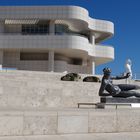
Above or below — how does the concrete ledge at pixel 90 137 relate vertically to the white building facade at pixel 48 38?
below

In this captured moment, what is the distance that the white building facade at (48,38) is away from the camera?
53562mm

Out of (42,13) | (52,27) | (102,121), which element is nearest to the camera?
(102,121)

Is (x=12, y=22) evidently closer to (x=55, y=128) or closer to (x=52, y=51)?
(x=52, y=51)

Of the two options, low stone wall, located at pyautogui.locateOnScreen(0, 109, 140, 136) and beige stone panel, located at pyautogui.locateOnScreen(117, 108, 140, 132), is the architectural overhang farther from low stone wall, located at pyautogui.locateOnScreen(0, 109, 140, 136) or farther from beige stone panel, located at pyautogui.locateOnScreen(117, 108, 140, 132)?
low stone wall, located at pyautogui.locateOnScreen(0, 109, 140, 136)

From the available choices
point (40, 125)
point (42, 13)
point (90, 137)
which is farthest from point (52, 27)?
point (90, 137)

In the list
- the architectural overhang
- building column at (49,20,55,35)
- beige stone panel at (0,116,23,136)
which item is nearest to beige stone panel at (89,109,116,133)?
beige stone panel at (0,116,23,136)

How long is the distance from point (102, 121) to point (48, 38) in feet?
141

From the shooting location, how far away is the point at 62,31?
5750cm

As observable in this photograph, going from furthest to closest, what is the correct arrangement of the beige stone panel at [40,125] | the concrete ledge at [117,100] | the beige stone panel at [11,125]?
1. the concrete ledge at [117,100]
2. the beige stone panel at [40,125]
3. the beige stone panel at [11,125]

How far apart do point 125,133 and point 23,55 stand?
1871 inches

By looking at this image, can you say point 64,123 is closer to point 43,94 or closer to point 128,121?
point 128,121

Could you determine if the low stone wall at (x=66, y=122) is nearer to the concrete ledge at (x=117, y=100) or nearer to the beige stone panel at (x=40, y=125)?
the beige stone panel at (x=40, y=125)

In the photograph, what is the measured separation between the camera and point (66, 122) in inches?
425

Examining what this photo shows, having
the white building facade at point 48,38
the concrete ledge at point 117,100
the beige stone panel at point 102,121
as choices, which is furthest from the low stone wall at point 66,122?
the white building facade at point 48,38
